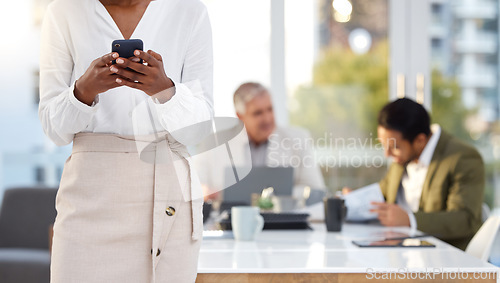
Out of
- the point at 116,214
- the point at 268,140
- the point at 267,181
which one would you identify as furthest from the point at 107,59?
the point at 268,140

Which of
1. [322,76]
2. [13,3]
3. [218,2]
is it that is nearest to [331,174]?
[322,76]

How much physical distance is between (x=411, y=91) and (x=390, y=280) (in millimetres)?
3342

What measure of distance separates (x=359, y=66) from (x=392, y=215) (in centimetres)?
237

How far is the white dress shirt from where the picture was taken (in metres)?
2.83

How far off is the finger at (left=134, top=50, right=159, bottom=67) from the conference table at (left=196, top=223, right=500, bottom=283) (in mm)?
594

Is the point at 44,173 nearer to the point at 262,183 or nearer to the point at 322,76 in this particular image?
the point at 322,76

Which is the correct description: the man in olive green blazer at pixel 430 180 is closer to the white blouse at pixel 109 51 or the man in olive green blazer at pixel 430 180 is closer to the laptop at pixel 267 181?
the laptop at pixel 267 181

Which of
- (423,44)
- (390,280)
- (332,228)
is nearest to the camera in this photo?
(390,280)

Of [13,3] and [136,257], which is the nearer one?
[136,257]

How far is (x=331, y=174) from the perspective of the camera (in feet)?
15.4

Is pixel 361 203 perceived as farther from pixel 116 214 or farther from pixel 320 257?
pixel 116 214

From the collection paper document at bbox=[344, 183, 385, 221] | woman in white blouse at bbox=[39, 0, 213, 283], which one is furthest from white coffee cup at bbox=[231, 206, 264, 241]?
woman in white blouse at bbox=[39, 0, 213, 283]

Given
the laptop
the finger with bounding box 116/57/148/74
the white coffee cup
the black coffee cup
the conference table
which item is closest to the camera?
the finger with bounding box 116/57/148/74

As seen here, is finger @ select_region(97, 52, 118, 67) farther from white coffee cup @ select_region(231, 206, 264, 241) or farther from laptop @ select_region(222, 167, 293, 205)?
laptop @ select_region(222, 167, 293, 205)
